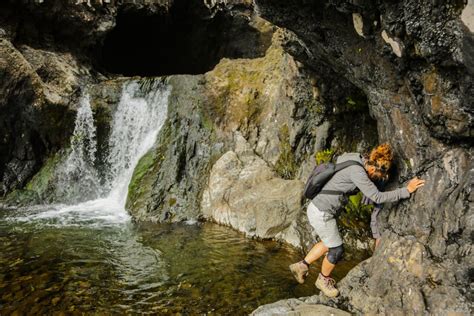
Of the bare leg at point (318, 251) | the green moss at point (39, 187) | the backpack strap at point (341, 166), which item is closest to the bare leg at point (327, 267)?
the bare leg at point (318, 251)

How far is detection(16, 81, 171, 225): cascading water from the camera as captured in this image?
14594mm

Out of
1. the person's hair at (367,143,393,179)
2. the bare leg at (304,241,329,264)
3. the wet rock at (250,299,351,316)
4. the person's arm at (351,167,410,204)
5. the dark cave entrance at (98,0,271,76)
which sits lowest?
the wet rock at (250,299,351,316)

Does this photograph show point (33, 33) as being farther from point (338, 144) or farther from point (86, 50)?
point (338, 144)

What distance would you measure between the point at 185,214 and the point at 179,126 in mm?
3773

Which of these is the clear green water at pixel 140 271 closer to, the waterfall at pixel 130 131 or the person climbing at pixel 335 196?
the person climbing at pixel 335 196

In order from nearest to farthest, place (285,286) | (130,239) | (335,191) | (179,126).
Result: (335,191), (285,286), (130,239), (179,126)

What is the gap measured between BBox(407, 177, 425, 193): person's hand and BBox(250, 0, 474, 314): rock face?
9cm

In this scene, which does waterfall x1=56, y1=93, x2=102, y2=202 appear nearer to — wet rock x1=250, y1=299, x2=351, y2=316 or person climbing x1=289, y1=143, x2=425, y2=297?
wet rock x1=250, y1=299, x2=351, y2=316

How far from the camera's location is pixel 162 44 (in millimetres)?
27734

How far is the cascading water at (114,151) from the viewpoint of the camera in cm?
1459

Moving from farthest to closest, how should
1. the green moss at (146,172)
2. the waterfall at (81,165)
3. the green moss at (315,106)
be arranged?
1. the waterfall at (81,165)
2. the green moss at (146,172)
3. the green moss at (315,106)

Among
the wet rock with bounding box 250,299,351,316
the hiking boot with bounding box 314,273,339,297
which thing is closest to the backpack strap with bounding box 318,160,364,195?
the hiking boot with bounding box 314,273,339,297

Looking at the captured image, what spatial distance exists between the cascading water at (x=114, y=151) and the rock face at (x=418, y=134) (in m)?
9.53

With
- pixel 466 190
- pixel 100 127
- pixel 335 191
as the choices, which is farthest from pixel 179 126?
pixel 466 190
